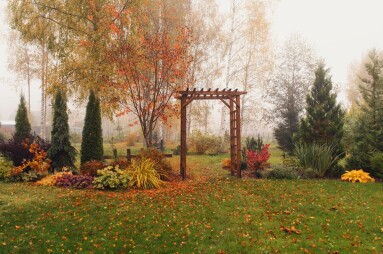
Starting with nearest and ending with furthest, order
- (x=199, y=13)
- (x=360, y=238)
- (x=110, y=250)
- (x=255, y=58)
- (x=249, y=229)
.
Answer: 1. (x=110, y=250)
2. (x=360, y=238)
3. (x=249, y=229)
4. (x=199, y=13)
5. (x=255, y=58)

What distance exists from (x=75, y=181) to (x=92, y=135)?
2.70 metres

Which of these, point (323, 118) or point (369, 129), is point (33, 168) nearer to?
point (323, 118)

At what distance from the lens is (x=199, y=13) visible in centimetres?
2150

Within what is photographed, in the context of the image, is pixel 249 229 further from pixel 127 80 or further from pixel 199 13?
pixel 199 13

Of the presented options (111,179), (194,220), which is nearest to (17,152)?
(111,179)

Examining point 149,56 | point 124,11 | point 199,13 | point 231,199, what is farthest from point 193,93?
point 199,13

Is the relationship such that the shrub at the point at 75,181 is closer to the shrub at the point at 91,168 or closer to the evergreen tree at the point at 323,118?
the shrub at the point at 91,168

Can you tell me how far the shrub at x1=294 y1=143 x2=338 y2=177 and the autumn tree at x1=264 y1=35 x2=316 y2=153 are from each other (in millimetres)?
8125

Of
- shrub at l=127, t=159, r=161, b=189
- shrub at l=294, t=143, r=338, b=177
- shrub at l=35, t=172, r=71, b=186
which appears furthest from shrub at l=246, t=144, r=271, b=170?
shrub at l=35, t=172, r=71, b=186

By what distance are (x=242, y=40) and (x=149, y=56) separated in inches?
481

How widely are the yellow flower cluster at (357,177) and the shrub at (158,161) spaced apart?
635 cm

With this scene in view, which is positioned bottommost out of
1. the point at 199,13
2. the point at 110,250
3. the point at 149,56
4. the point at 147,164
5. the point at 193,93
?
the point at 110,250

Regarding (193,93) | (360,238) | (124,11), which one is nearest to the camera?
(360,238)

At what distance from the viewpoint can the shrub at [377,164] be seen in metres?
10.6
